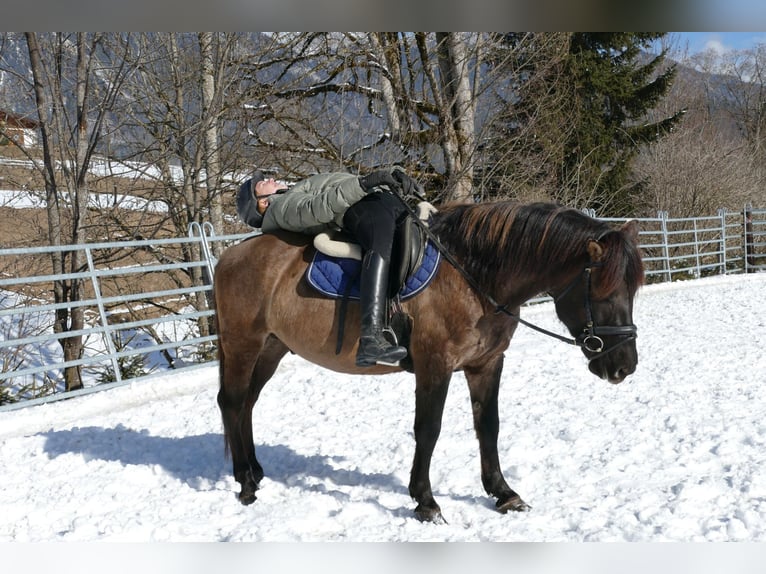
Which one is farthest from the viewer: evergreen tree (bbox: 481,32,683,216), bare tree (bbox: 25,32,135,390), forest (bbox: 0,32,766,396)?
evergreen tree (bbox: 481,32,683,216)

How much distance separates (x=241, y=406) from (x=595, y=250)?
93.7 inches

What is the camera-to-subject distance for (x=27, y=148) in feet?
29.8

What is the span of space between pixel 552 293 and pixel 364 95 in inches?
360

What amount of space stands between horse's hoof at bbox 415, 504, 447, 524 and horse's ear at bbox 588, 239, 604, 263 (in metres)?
1.51

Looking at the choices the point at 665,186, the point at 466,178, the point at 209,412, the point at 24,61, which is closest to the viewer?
the point at 209,412

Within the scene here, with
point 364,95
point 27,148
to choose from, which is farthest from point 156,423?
point 364,95

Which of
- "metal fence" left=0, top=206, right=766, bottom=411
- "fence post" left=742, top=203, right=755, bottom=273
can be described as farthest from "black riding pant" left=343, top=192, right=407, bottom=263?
"fence post" left=742, top=203, right=755, bottom=273

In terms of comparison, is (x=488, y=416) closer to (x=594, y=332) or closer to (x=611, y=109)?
(x=594, y=332)

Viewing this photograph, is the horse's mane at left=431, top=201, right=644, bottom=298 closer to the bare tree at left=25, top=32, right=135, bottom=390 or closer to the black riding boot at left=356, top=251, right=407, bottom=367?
the black riding boot at left=356, top=251, right=407, bottom=367

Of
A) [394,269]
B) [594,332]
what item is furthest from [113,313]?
[594,332]

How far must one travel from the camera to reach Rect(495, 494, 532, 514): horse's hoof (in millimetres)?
3414

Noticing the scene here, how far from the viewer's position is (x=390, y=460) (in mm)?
4285

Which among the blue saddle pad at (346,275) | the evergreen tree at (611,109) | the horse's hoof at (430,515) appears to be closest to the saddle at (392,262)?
the blue saddle pad at (346,275)
